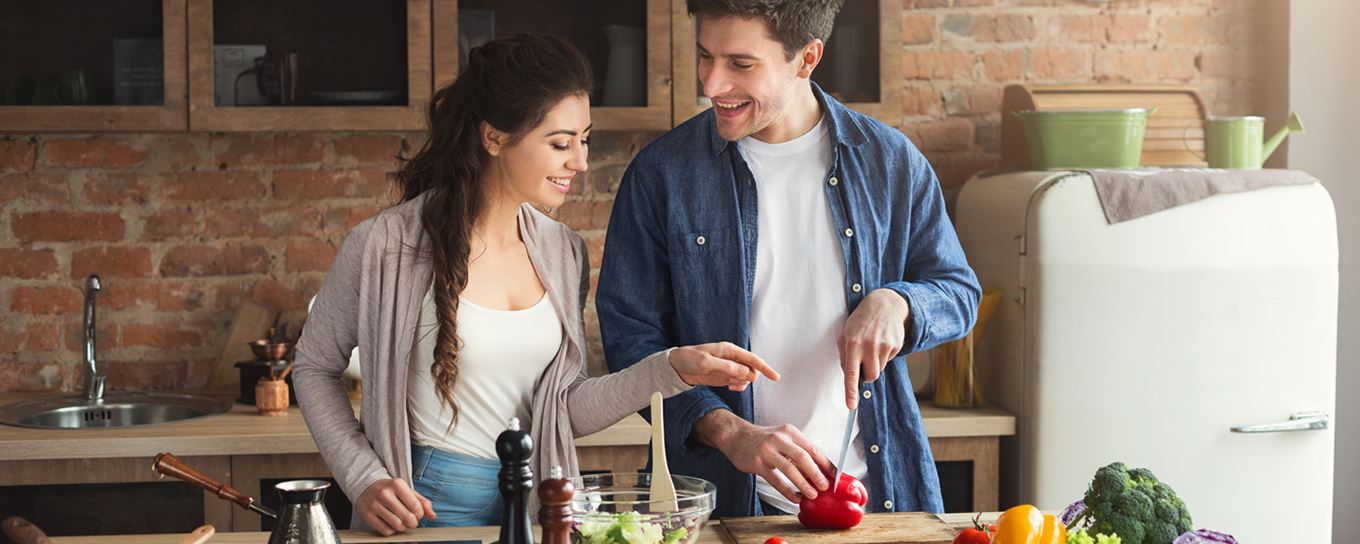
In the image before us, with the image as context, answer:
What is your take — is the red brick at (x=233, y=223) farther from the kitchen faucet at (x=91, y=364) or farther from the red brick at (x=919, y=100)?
the red brick at (x=919, y=100)

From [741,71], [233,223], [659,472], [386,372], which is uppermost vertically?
[741,71]

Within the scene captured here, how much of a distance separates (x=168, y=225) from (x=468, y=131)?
1.59m

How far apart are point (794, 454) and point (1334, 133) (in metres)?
2.27

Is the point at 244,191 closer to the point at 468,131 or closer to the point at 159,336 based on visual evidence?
the point at 159,336

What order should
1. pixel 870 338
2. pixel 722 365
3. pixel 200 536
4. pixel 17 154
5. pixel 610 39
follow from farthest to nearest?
pixel 17 154 < pixel 610 39 < pixel 870 338 < pixel 722 365 < pixel 200 536

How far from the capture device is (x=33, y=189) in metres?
3.32

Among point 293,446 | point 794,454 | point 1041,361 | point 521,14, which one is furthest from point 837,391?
point 521,14

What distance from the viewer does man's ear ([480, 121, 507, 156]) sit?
2.09 metres

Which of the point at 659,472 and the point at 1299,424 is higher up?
the point at 659,472

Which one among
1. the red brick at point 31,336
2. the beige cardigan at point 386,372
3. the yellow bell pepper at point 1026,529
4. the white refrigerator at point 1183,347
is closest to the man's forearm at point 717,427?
the beige cardigan at point 386,372

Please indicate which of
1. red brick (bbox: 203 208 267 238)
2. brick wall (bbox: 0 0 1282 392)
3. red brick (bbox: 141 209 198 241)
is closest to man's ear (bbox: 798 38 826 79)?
brick wall (bbox: 0 0 1282 392)

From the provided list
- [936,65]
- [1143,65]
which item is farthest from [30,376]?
[1143,65]

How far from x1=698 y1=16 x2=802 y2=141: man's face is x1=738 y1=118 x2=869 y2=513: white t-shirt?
135 millimetres

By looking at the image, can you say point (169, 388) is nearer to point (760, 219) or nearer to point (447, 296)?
point (447, 296)
